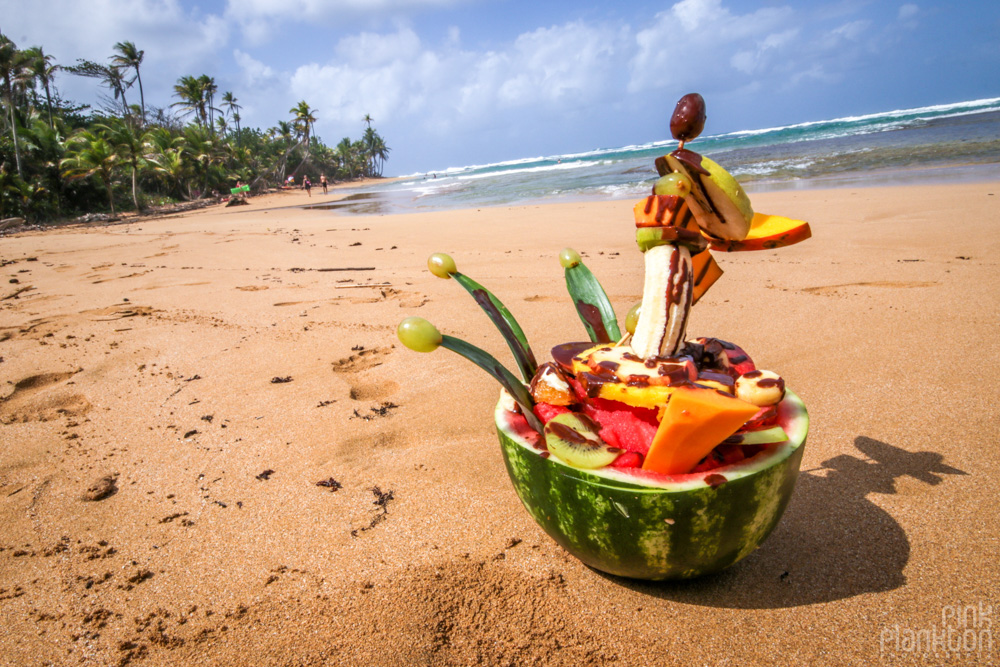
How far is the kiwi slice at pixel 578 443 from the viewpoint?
1152mm

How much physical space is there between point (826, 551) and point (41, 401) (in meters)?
3.36

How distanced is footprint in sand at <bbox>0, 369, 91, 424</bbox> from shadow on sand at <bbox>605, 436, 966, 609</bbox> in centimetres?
269

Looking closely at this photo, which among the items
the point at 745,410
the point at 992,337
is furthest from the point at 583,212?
the point at 745,410

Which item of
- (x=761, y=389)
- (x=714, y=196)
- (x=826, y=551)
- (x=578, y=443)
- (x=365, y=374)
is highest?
(x=714, y=196)

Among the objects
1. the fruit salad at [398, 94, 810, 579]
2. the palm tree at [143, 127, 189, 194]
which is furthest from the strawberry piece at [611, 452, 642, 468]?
the palm tree at [143, 127, 189, 194]

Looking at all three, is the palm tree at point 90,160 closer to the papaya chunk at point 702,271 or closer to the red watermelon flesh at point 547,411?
the red watermelon flesh at point 547,411

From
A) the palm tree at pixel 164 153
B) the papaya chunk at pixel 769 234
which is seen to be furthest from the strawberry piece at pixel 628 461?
the palm tree at pixel 164 153

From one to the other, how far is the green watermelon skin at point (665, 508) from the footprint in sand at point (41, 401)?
246cm

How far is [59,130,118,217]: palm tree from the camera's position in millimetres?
18156

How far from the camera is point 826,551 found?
4.84 feet

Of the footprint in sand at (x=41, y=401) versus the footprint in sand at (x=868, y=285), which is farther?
the footprint in sand at (x=868, y=285)

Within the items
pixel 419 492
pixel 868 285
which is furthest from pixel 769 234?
pixel 868 285

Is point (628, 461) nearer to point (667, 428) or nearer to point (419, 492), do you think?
point (667, 428)

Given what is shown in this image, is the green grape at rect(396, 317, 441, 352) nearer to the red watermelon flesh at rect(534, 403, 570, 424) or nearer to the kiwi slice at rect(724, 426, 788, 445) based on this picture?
the red watermelon flesh at rect(534, 403, 570, 424)
